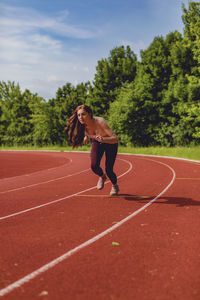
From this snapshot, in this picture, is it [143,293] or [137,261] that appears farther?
[137,261]

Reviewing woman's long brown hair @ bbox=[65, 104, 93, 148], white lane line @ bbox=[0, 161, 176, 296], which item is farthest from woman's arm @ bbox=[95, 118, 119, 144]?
white lane line @ bbox=[0, 161, 176, 296]

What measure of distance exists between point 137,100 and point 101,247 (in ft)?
128

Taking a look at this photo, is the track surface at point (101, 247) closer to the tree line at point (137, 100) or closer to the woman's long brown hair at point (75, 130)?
the woman's long brown hair at point (75, 130)

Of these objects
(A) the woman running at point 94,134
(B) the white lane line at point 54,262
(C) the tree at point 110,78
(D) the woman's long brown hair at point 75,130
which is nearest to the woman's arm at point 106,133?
(A) the woman running at point 94,134

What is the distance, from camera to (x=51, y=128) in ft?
179

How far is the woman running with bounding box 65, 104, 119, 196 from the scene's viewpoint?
6.94 meters

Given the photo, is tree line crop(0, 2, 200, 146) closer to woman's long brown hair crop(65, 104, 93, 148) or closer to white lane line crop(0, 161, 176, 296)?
woman's long brown hair crop(65, 104, 93, 148)

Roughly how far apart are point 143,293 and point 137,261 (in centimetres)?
81

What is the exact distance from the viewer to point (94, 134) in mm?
7254

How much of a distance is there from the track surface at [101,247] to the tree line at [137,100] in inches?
958

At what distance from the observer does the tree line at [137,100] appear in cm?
3638

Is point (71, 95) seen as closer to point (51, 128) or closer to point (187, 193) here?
point (51, 128)

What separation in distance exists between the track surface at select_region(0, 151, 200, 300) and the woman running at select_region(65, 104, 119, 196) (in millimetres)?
1096

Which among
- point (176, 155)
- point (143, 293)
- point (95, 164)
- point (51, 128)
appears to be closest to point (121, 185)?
point (95, 164)
